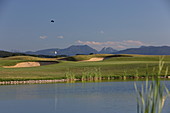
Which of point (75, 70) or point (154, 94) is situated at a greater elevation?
point (154, 94)

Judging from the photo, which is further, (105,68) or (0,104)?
(105,68)

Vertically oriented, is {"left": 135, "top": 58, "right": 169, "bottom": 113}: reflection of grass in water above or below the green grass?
above

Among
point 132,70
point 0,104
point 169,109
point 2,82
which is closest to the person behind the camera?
point 169,109

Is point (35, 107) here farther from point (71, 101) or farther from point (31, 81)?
point (31, 81)

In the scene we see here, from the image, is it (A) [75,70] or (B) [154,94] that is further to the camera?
(A) [75,70]

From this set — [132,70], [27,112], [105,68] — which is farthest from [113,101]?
[105,68]

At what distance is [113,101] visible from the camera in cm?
2461

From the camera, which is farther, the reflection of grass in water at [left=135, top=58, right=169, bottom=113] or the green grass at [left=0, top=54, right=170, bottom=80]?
the green grass at [left=0, top=54, right=170, bottom=80]

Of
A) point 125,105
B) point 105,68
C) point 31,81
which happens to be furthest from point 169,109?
point 105,68

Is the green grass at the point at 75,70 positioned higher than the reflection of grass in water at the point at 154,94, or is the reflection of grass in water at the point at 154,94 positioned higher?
the reflection of grass in water at the point at 154,94

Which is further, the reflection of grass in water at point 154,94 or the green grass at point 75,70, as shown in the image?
the green grass at point 75,70

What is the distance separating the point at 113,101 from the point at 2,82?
84.8 ft

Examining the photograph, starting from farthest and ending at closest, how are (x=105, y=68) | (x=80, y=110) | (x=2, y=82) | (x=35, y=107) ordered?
1. (x=105, y=68)
2. (x=2, y=82)
3. (x=35, y=107)
4. (x=80, y=110)

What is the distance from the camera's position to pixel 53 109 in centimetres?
2205
